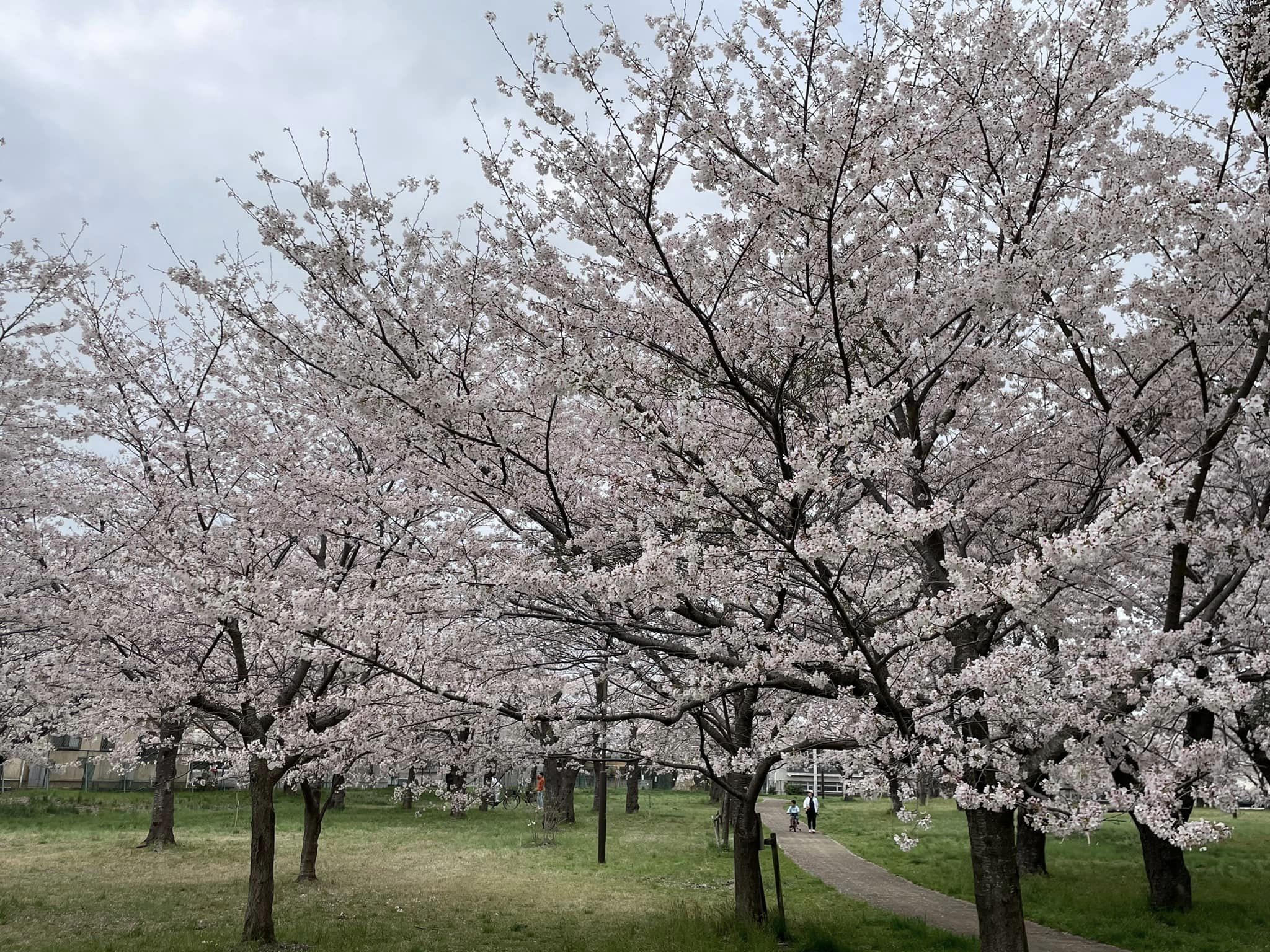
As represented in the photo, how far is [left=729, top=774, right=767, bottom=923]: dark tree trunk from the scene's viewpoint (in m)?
10.1

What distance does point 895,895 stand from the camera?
13.8 m

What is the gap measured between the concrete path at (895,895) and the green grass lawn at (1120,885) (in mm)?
329

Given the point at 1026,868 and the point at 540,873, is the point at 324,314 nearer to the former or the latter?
the point at 540,873

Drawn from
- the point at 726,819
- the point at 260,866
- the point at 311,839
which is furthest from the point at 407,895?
the point at 726,819

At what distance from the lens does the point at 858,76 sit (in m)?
4.84

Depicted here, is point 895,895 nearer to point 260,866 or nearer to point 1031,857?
point 1031,857

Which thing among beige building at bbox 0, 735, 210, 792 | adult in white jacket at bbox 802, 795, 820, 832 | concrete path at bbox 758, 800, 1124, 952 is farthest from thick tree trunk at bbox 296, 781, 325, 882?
beige building at bbox 0, 735, 210, 792

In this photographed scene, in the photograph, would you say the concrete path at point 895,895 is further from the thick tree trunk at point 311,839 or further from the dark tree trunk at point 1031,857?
the thick tree trunk at point 311,839

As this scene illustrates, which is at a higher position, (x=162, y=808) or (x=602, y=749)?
(x=602, y=749)

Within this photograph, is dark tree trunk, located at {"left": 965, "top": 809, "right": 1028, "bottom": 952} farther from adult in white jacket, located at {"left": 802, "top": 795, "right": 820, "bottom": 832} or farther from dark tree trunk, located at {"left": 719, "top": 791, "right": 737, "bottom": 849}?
adult in white jacket, located at {"left": 802, "top": 795, "right": 820, "bottom": 832}

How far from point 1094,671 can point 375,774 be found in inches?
648

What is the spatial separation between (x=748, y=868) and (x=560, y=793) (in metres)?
16.6

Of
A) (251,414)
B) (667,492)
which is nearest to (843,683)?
(667,492)

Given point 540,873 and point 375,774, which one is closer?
point 540,873
